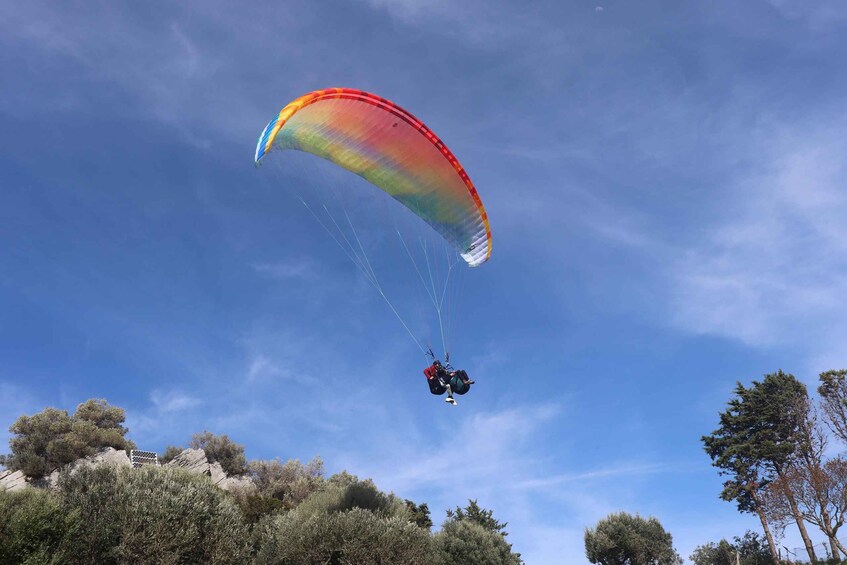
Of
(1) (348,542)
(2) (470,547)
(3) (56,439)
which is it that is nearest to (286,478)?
(3) (56,439)

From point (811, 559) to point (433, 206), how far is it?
39153 millimetres

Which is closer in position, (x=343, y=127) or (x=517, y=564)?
(x=343, y=127)

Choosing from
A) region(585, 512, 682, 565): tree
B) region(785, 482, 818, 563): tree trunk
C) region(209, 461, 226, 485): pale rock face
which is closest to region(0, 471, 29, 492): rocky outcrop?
region(209, 461, 226, 485): pale rock face

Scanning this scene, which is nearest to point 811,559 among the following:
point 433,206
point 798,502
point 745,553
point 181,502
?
point 798,502

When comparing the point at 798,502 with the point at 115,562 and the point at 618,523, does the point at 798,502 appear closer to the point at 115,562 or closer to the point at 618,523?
the point at 618,523

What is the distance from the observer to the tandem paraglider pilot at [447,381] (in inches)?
693

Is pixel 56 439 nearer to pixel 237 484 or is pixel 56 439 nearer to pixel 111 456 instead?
pixel 111 456

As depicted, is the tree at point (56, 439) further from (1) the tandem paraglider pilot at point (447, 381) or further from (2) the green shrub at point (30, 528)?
(1) the tandem paraglider pilot at point (447, 381)

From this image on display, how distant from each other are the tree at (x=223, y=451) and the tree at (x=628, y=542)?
29301 millimetres

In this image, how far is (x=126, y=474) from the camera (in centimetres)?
1994

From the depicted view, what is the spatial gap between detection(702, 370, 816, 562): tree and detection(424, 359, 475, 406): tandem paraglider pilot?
3766 centimetres

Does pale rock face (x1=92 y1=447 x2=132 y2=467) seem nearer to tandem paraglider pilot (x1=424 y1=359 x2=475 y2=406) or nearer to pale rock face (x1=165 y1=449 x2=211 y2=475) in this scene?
pale rock face (x1=165 y1=449 x2=211 y2=475)

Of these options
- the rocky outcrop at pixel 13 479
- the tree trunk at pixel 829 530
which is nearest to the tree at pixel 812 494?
the tree trunk at pixel 829 530

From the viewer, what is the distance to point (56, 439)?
1578 inches
